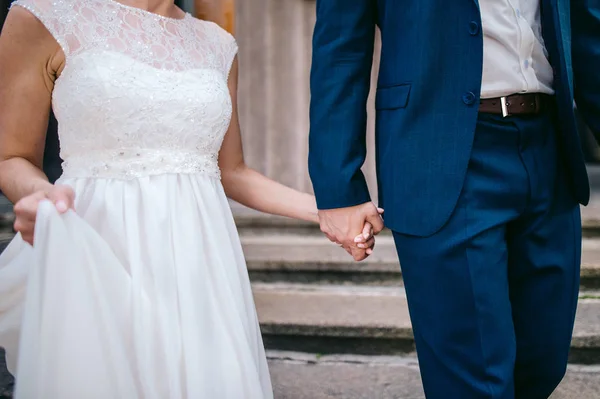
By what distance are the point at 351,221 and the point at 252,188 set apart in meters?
0.28

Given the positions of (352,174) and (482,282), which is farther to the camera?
(352,174)

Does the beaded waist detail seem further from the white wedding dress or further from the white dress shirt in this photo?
the white dress shirt

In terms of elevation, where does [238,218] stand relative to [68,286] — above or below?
below

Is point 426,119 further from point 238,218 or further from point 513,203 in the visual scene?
point 238,218

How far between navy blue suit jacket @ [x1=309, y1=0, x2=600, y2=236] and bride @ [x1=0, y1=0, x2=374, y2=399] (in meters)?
0.20

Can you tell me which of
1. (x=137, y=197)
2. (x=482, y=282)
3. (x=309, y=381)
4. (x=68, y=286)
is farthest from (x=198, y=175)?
(x=309, y=381)

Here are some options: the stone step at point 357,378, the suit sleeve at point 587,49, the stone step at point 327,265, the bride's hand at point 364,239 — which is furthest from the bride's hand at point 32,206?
the stone step at point 327,265

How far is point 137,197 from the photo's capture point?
4.60ft

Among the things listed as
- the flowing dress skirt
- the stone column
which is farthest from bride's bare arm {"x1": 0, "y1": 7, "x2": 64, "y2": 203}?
the stone column

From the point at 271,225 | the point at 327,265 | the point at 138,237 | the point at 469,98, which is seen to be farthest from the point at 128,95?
the point at 271,225

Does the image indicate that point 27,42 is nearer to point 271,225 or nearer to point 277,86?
point 271,225

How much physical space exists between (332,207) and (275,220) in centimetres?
281

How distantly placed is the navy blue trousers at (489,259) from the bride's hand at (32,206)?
0.75 meters

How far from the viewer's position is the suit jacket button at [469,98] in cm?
140
